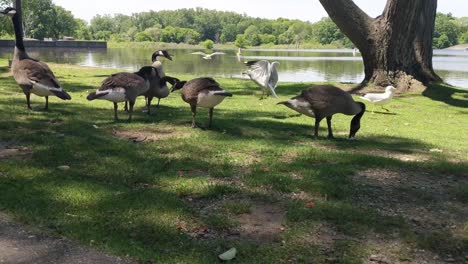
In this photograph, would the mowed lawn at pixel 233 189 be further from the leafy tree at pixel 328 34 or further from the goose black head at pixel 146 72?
the leafy tree at pixel 328 34

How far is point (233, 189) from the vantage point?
6.25 m

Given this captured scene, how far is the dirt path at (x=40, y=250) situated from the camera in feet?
13.5

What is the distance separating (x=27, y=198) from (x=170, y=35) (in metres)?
200

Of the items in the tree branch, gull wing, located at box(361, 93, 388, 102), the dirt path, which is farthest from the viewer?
the tree branch

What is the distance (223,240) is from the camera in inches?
186

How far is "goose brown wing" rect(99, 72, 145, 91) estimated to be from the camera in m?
10.1

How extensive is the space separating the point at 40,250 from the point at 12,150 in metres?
4.00

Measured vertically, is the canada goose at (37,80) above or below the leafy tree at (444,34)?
below

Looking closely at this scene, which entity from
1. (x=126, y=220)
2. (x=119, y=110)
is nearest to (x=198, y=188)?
(x=126, y=220)

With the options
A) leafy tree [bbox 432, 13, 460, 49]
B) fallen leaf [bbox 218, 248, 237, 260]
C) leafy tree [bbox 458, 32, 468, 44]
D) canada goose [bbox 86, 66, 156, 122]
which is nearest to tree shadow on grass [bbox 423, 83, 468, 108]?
canada goose [bbox 86, 66, 156, 122]

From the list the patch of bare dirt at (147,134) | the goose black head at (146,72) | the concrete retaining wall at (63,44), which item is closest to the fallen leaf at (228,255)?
the patch of bare dirt at (147,134)

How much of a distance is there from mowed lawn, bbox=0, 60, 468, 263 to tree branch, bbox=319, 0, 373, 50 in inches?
359

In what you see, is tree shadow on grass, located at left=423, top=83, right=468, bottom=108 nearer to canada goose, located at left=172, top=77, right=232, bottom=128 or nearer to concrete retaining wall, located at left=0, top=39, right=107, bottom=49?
canada goose, located at left=172, top=77, right=232, bottom=128

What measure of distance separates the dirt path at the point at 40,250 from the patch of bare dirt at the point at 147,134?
4.48 metres
